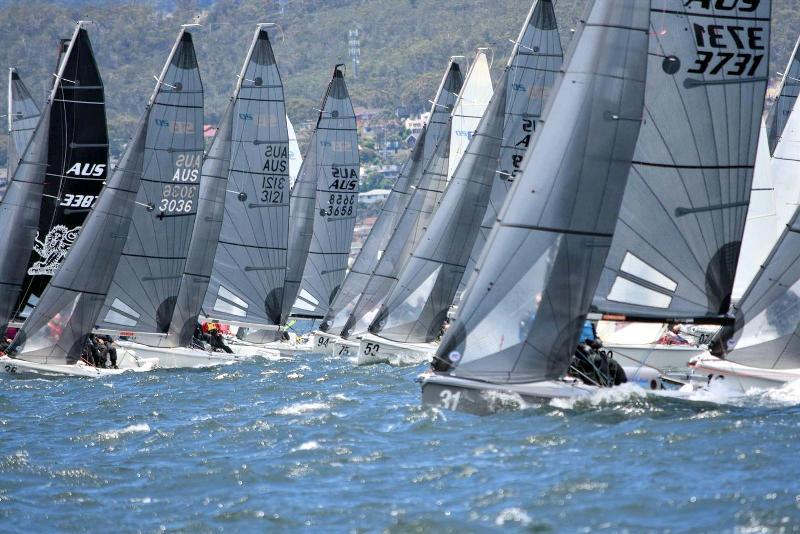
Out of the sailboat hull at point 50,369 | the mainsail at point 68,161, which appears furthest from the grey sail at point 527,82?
the mainsail at point 68,161

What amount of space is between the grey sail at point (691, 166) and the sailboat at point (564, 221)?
1.68ft

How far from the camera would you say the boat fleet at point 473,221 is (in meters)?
13.8

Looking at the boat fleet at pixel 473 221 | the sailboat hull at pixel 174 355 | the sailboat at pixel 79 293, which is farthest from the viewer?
the sailboat hull at pixel 174 355

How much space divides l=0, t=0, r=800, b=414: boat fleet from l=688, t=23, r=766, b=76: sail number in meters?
0.02

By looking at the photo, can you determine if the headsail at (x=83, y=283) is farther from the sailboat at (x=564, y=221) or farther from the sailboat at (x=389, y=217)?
the sailboat at (x=564, y=221)

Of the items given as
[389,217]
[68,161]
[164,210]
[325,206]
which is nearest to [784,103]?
[389,217]

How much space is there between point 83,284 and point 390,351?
4.97 m

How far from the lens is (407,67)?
196m

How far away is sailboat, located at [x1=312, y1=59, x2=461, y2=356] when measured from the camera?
27469mm

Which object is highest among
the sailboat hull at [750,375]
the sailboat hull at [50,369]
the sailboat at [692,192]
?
the sailboat at [692,192]

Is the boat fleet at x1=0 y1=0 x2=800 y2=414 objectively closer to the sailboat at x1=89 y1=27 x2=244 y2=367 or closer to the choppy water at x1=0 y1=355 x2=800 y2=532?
the sailboat at x1=89 y1=27 x2=244 y2=367

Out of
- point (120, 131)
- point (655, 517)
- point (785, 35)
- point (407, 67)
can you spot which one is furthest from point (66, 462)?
point (407, 67)

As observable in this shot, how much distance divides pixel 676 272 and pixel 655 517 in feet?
17.6

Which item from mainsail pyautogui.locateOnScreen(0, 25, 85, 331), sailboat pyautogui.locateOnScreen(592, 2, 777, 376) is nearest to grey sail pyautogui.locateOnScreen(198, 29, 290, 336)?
mainsail pyautogui.locateOnScreen(0, 25, 85, 331)
